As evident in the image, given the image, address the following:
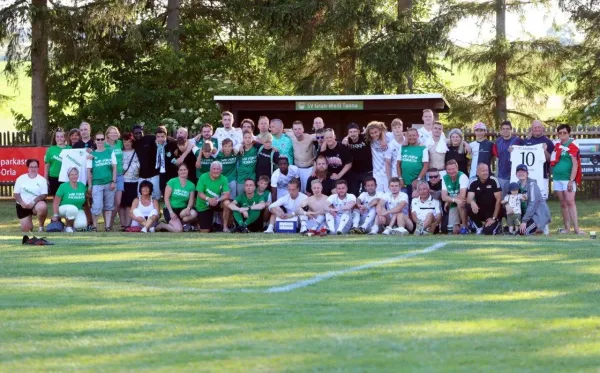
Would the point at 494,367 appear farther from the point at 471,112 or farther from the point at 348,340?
the point at 471,112

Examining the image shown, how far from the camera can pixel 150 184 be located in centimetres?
1873

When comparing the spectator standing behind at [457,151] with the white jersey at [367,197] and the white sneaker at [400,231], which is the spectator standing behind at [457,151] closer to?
the white jersey at [367,197]

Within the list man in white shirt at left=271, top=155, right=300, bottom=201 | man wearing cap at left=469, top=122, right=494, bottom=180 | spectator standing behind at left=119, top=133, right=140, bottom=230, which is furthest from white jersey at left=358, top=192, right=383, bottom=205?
spectator standing behind at left=119, top=133, right=140, bottom=230

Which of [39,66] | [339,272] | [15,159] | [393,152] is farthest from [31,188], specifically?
[39,66]

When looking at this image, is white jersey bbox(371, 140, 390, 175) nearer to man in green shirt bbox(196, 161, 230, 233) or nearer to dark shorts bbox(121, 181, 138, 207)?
man in green shirt bbox(196, 161, 230, 233)

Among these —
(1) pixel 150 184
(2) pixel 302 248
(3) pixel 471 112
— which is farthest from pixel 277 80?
(2) pixel 302 248

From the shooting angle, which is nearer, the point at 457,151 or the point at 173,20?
the point at 457,151

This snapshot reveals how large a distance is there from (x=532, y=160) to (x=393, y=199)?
92.0 inches

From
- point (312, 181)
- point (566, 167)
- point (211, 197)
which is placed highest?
point (566, 167)

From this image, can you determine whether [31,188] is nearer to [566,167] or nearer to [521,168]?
[521,168]

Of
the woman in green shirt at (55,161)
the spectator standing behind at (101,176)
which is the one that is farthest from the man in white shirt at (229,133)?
the woman in green shirt at (55,161)

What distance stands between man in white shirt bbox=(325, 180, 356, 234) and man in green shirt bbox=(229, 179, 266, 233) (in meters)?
1.25

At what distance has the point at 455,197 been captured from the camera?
17.4 metres

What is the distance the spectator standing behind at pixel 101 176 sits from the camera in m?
19.0
